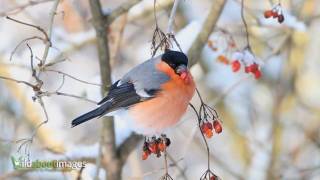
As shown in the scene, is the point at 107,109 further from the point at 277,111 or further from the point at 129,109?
the point at 277,111

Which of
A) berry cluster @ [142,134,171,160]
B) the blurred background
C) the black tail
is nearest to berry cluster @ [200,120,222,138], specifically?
berry cluster @ [142,134,171,160]

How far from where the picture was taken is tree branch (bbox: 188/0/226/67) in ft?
8.95

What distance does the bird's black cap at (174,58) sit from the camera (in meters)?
2.08

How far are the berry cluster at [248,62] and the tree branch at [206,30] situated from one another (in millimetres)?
314

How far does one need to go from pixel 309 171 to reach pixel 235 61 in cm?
130

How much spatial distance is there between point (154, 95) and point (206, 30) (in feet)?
2.31

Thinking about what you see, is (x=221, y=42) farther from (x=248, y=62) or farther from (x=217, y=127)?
(x=217, y=127)

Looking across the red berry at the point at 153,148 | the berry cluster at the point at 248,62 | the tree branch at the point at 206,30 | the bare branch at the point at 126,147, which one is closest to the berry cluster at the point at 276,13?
the berry cluster at the point at 248,62

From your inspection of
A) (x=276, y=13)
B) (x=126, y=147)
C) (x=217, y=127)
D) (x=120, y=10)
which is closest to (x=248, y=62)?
(x=276, y=13)

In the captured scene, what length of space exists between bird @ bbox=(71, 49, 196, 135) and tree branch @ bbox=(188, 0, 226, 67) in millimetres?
549

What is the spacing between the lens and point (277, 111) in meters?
3.88

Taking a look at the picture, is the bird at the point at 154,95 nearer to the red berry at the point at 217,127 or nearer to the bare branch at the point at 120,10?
the red berry at the point at 217,127

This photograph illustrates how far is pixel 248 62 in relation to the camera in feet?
7.87

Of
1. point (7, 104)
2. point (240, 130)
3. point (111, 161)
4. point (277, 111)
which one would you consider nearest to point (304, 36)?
point (277, 111)
